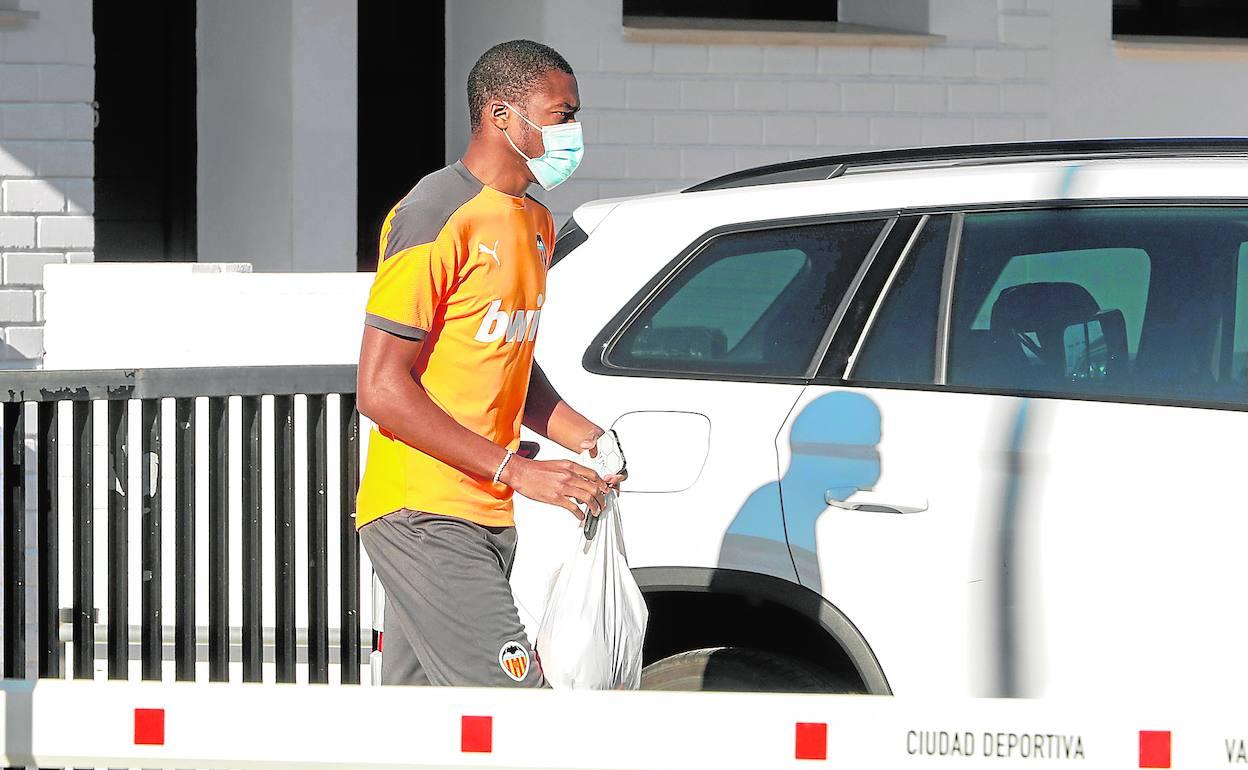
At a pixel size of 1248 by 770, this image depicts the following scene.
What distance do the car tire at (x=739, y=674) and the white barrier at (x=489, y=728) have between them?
0.72m

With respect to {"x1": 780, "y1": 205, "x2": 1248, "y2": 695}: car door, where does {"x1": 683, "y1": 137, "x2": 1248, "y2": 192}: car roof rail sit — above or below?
above

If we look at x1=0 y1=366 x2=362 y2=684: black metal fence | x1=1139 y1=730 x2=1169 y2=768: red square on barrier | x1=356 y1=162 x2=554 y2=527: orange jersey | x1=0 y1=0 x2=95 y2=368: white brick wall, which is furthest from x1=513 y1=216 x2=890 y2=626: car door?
x1=0 y1=0 x2=95 y2=368: white brick wall

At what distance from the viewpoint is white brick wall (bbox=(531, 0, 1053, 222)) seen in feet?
29.9

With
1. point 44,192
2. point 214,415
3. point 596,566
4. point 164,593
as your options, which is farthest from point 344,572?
point 44,192

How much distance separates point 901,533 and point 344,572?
2.18m

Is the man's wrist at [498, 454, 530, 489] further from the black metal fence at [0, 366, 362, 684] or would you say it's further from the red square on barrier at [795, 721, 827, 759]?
the black metal fence at [0, 366, 362, 684]

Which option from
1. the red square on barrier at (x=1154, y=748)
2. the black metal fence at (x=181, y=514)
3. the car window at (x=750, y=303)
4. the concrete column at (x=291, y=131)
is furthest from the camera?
the concrete column at (x=291, y=131)

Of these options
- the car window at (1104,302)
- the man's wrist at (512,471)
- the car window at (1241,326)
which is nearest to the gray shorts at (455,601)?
the man's wrist at (512,471)

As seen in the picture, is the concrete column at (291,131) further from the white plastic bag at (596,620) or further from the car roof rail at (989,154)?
the white plastic bag at (596,620)

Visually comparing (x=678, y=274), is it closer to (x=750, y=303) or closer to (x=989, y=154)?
(x=750, y=303)

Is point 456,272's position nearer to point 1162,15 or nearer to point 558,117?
point 558,117

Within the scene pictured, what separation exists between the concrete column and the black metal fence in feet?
14.7

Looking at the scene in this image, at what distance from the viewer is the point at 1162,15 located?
10.1 m

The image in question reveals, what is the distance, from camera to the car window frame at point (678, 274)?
121 inches
